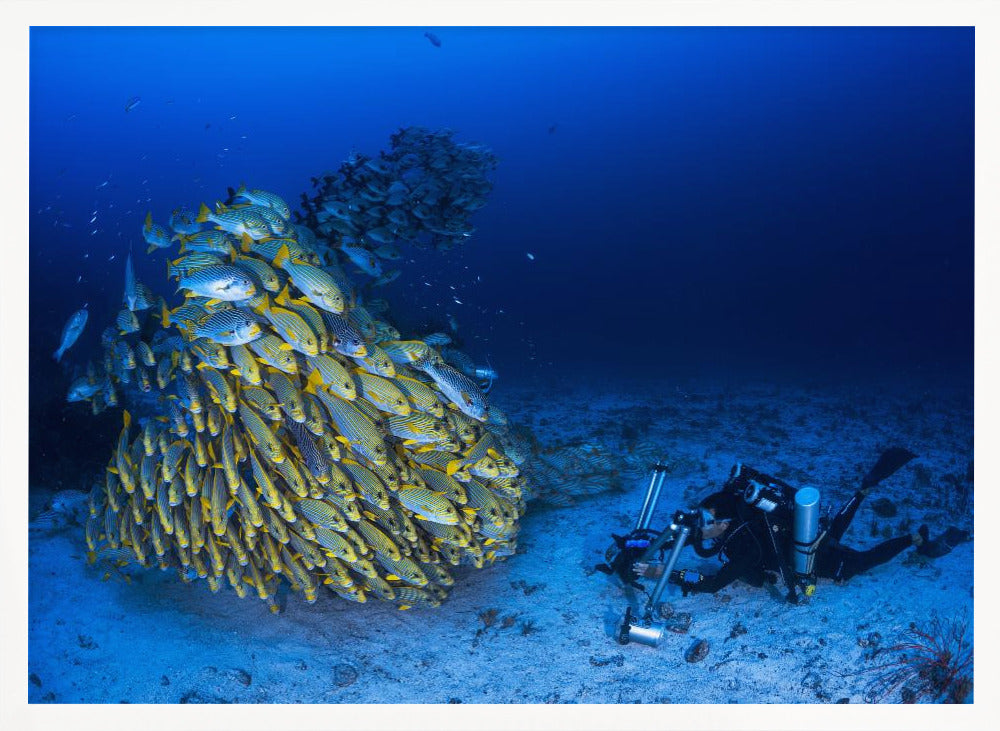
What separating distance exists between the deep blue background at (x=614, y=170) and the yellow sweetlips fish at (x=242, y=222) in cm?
303

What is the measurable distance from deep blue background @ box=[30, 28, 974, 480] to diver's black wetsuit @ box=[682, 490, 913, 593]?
3790 mm

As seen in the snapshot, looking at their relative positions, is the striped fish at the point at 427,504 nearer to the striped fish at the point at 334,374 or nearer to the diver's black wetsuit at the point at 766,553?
the striped fish at the point at 334,374

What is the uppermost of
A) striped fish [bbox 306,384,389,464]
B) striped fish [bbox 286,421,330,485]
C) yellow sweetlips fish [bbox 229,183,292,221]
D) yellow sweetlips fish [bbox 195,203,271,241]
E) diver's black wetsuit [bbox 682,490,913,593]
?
yellow sweetlips fish [bbox 229,183,292,221]

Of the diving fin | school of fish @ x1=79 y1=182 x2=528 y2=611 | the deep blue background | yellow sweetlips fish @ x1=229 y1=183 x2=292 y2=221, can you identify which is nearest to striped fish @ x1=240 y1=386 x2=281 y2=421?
school of fish @ x1=79 y1=182 x2=528 y2=611

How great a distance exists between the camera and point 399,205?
587 cm

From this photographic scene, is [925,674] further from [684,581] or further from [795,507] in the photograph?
[684,581]

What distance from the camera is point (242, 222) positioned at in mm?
3354

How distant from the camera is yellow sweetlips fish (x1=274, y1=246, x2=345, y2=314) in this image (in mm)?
3086

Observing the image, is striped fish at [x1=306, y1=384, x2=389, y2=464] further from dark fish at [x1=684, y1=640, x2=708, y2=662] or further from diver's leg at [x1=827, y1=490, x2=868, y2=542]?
diver's leg at [x1=827, y1=490, x2=868, y2=542]

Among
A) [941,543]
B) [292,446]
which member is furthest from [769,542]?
[292,446]

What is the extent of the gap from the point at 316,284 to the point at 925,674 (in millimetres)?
4070

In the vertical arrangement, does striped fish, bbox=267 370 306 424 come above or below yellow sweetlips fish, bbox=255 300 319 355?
below
